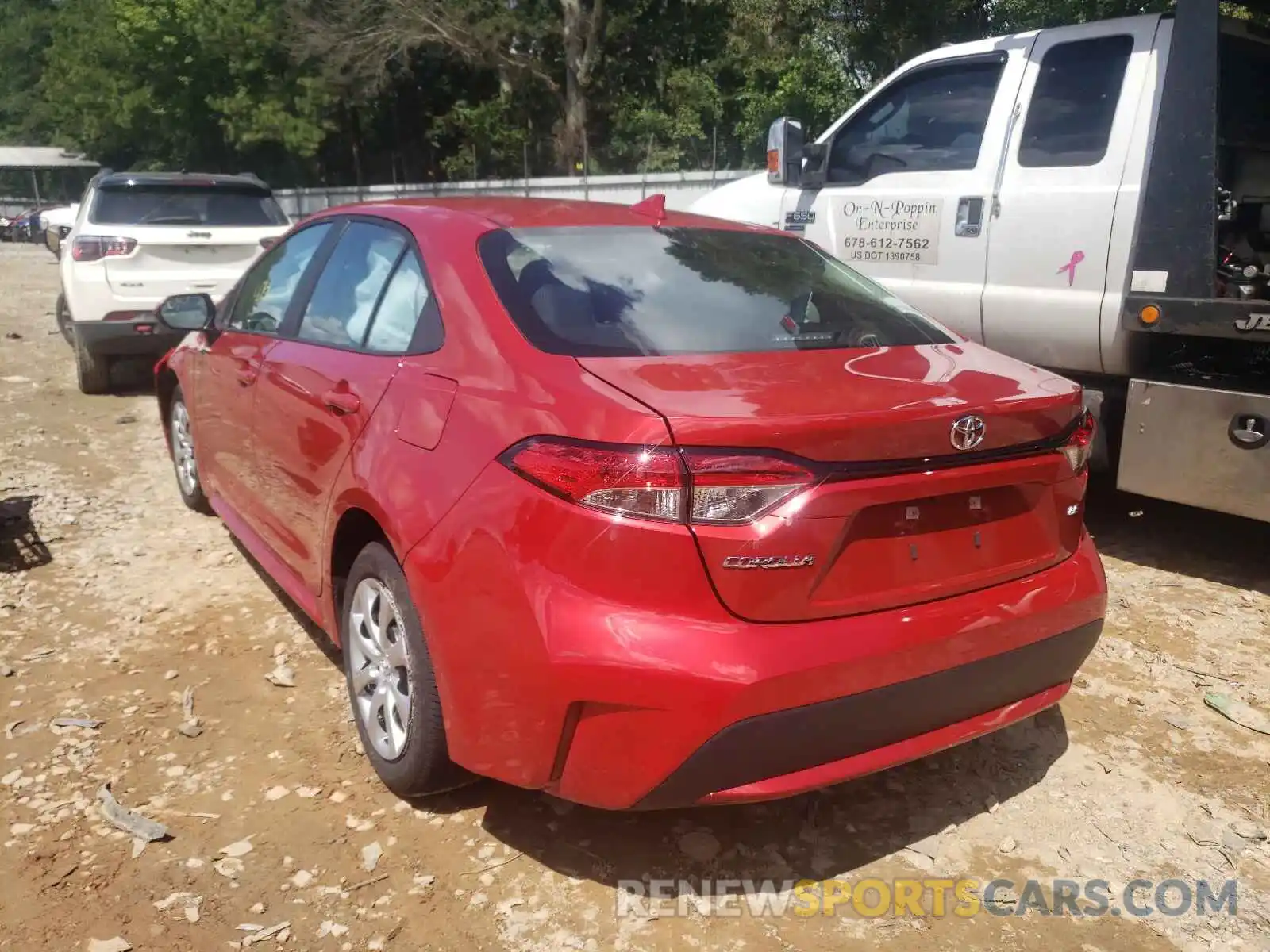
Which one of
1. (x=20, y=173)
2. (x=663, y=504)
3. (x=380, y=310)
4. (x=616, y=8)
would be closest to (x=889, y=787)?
(x=663, y=504)

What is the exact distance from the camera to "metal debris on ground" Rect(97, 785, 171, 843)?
2.79m

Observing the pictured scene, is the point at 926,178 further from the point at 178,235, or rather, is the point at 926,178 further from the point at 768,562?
the point at 178,235

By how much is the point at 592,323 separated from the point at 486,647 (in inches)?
33.9

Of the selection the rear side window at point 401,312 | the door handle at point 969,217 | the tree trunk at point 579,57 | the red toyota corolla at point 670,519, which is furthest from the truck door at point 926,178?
the tree trunk at point 579,57

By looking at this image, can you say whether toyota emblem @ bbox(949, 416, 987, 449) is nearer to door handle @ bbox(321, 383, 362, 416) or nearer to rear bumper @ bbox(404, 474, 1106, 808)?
rear bumper @ bbox(404, 474, 1106, 808)

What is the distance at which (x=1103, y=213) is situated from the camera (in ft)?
15.2

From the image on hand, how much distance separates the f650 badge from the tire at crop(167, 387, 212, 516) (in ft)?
12.6

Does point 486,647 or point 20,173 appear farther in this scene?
point 20,173

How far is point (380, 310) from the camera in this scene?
311 cm

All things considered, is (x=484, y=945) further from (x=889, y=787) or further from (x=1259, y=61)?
(x=1259, y=61)

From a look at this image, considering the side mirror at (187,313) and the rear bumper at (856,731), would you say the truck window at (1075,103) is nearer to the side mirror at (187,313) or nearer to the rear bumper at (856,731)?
the rear bumper at (856,731)

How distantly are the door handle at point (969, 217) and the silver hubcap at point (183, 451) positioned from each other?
401cm

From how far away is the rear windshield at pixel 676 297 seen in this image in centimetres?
262

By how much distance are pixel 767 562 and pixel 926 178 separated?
3.86 m
